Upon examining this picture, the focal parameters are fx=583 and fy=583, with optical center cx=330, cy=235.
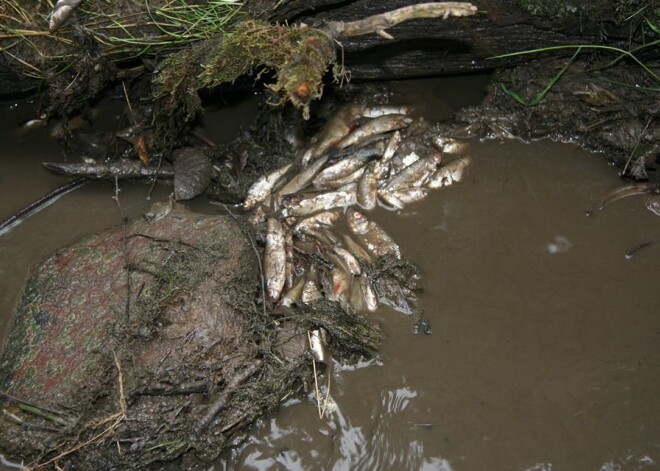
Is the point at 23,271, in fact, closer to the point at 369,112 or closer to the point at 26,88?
the point at 26,88

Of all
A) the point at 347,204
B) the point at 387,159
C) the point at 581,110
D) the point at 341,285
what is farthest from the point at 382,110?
the point at 341,285

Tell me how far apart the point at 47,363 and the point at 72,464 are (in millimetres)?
724

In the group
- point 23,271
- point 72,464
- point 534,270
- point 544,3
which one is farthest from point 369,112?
point 72,464

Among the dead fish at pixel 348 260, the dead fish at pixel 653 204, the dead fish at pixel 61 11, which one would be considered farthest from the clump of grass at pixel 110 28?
the dead fish at pixel 653 204

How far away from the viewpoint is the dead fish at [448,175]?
5289 mm

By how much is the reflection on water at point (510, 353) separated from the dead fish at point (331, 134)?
0.93m

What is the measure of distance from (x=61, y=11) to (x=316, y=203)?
2550 mm

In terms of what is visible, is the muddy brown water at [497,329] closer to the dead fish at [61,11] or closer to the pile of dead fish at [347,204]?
the pile of dead fish at [347,204]

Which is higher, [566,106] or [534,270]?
[566,106]

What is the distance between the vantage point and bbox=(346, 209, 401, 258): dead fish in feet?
16.1

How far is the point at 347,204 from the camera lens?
5.32 m

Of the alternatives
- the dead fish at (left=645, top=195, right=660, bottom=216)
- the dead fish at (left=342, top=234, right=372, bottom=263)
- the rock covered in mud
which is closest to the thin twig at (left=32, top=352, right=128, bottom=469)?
the rock covered in mud

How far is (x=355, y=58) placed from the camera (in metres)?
5.39

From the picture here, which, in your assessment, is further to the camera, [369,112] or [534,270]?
[369,112]
